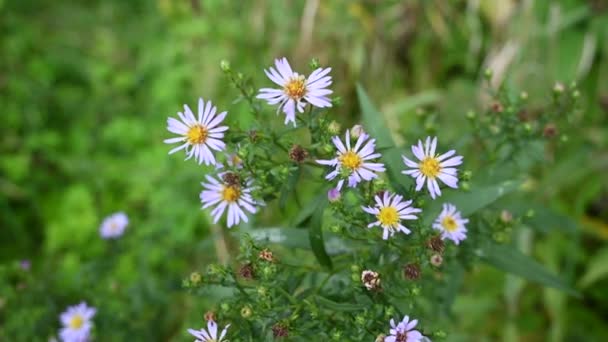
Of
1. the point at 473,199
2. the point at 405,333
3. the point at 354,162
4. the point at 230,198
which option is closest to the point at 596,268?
the point at 473,199

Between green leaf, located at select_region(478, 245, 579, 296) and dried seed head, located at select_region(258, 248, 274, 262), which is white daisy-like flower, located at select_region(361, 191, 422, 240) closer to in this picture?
dried seed head, located at select_region(258, 248, 274, 262)

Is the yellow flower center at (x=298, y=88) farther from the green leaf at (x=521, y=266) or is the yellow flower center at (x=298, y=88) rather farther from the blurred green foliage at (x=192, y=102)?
the blurred green foliage at (x=192, y=102)

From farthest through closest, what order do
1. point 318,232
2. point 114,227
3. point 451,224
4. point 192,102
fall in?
point 192,102
point 114,227
point 451,224
point 318,232

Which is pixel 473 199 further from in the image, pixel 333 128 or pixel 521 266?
pixel 333 128

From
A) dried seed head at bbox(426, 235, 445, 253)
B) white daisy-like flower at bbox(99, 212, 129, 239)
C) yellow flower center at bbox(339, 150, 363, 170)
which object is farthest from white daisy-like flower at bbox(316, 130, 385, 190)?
white daisy-like flower at bbox(99, 212, 129, 239)

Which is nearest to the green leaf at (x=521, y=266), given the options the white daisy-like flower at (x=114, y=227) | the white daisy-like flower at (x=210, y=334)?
the white daisy-like flower at (x=210, y=334)
